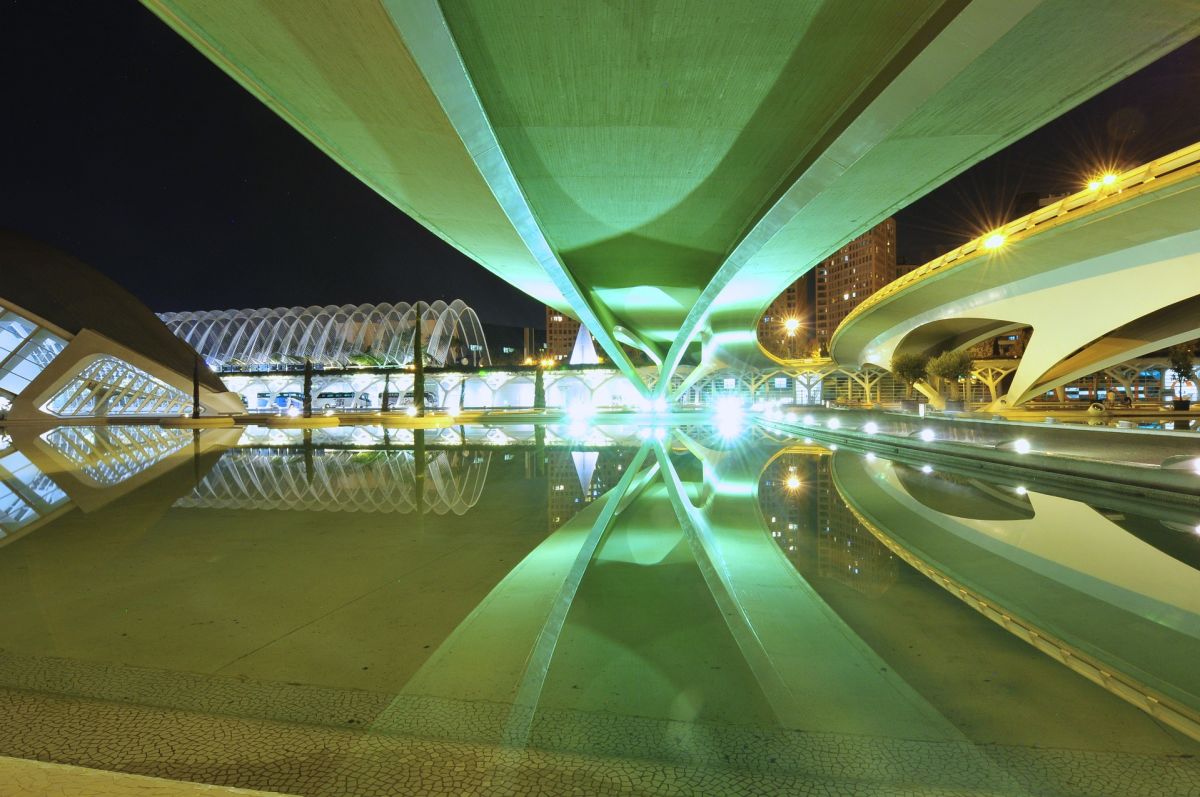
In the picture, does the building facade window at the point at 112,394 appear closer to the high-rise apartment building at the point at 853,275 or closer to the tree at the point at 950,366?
the tree at the point at 950,366

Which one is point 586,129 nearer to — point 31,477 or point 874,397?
point 31,477

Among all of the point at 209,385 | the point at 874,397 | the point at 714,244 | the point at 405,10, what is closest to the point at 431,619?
the point at 405,10

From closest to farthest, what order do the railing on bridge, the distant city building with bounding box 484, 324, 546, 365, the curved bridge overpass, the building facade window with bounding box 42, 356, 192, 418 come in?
1. the railing on bridge
2. the curved bridge overpass
3. the building facade window with bounding box 42, 356, 192, 418
4. the distant city building with bounding box 484, 324, 546, 365

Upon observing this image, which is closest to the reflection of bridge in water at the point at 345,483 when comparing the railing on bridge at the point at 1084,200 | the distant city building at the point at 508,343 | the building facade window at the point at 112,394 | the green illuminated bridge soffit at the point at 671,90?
the green illuminated bridge soffit at the point at 671,90

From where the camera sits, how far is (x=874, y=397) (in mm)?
57562

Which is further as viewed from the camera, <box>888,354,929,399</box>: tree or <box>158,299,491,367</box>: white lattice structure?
<box>158,299,491,367</box>: white lattice structure

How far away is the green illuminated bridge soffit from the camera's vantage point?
6465 mm

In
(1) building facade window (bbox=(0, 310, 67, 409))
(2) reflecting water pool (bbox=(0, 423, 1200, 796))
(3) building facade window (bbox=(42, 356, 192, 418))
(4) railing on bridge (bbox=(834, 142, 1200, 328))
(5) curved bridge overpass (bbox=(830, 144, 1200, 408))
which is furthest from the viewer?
(3) building facade window (bbox=(42, 356, 192, 418))

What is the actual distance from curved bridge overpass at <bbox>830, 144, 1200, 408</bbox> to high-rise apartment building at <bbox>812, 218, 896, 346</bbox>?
9439cm

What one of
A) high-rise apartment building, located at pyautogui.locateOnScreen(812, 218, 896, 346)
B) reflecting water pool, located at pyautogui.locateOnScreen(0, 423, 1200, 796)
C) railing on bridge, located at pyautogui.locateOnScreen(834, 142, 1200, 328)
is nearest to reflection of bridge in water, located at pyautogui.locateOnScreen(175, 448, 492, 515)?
reflecting water pool, located at pyautogui.locateOnScreen(0, 423, 1200, 796)

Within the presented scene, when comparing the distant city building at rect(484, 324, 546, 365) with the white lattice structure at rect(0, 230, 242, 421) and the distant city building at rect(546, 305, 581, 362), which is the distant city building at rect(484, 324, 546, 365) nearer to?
the distant city building at rect(546, 305, 581, 362)

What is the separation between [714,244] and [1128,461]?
9950mm

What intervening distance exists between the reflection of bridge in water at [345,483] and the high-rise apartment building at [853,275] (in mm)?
118180

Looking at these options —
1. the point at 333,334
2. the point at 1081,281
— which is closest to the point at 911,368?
the point at 1081,281
